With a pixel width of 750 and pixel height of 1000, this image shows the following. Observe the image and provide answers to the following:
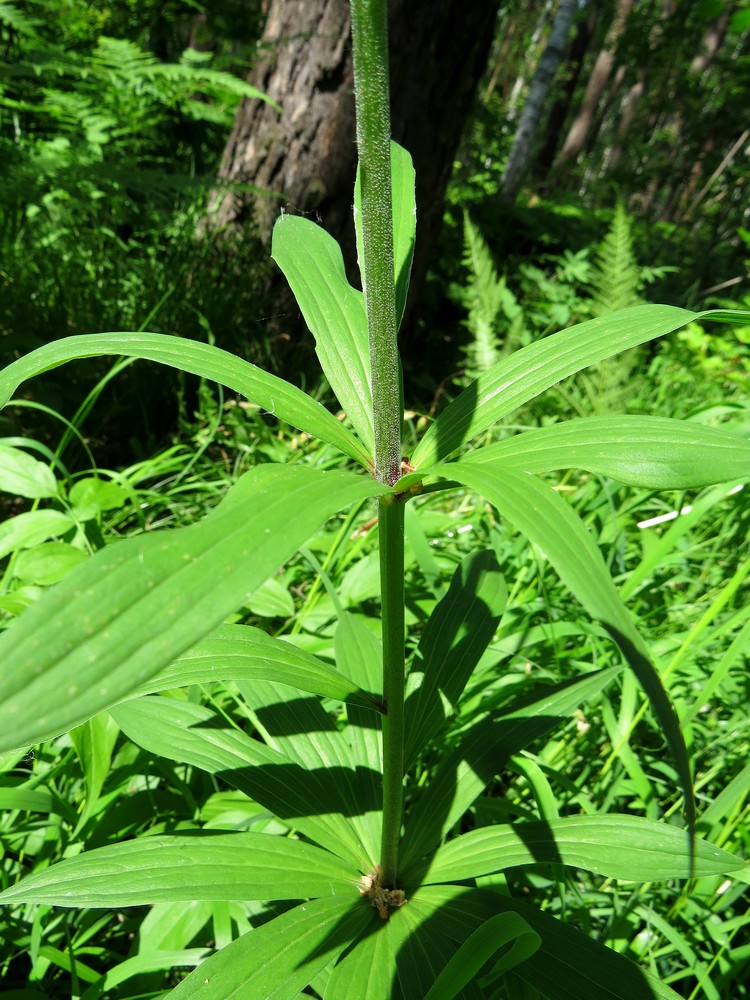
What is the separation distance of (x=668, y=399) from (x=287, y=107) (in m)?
1.82

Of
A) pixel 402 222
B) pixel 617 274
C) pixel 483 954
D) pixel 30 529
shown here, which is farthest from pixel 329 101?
pixel 483 954

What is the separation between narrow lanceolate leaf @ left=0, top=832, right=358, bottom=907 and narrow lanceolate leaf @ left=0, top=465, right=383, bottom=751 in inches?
15.6

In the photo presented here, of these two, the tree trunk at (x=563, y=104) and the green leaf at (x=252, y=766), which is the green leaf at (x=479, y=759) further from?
the tree trunk at (x=563, y=104)

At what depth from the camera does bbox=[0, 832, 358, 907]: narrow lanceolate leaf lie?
2.10ft

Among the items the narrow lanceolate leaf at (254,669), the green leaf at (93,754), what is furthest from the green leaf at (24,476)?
the narrow lanceolate leaf at (254,669)

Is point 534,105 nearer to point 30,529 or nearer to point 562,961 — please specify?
point 30,529

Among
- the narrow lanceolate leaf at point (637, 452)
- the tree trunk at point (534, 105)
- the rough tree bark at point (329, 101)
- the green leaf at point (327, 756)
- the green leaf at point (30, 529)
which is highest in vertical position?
the tree trunk at point (534, 105)

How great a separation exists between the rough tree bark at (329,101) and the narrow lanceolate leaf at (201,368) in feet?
6.44

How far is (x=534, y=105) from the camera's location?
17.0ft

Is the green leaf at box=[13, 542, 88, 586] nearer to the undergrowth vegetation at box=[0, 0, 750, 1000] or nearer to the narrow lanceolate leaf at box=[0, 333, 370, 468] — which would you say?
the undergrowth vegetation at box=[0, 0, 750, 1000]

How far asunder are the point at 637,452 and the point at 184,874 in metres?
0.57

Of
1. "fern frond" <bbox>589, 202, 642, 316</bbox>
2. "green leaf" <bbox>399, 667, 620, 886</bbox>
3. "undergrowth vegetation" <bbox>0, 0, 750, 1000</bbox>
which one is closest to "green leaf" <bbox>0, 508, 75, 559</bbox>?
"undergrowth vegetation" <bbox>0, 0, 750, 1000</bbox>

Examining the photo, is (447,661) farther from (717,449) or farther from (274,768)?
(717,449)

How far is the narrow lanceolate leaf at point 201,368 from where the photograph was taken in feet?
1.76
